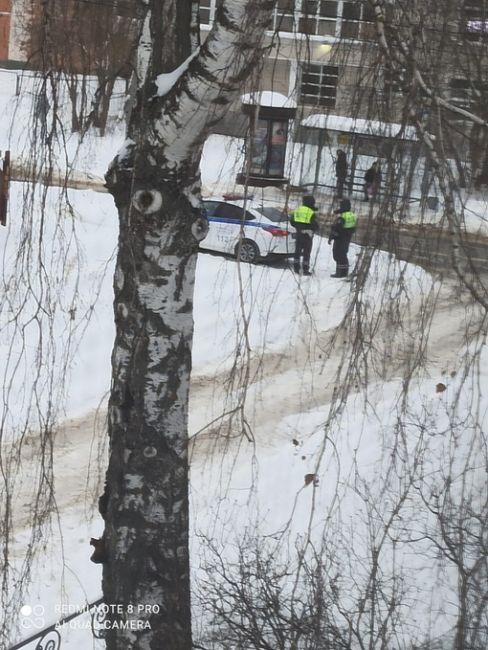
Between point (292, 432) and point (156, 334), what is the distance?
492 centimetres

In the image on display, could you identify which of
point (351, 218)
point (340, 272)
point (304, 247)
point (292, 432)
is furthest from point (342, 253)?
point (351, 218)

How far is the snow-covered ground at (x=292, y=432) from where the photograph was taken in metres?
4.21

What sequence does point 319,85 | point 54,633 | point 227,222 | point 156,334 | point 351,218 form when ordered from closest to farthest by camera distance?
point 156,334 → point 319,85 → point 54,633 → point 351,218 → point 227,222

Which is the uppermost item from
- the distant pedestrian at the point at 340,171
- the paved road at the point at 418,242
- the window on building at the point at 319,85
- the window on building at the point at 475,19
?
the window on building at the point at 475,19

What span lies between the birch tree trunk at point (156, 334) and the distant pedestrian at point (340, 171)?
2.50 ft

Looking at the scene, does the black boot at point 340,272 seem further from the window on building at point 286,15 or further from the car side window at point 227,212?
the window on building at point 286,15

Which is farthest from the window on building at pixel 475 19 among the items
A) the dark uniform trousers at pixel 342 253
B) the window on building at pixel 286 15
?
the dark uniform trousers at pixel 342 253

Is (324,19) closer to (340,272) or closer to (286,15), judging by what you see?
(286,15)

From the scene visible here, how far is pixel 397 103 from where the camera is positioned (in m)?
3.93

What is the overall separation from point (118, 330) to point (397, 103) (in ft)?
4.71

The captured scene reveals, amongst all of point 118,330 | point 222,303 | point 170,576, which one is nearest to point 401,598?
point 170,576

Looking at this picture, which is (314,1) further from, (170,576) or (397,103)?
(170,576)

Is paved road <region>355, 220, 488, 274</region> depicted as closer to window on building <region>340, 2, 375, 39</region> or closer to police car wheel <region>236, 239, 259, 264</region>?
police car wheel <region>236, 239, 259, 264</region>

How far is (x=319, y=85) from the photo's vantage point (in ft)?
13.8
